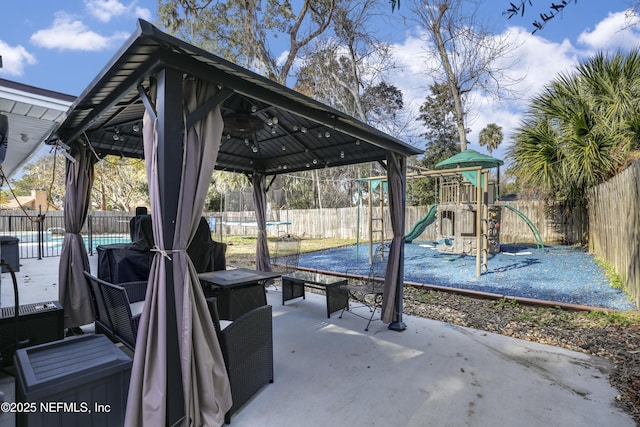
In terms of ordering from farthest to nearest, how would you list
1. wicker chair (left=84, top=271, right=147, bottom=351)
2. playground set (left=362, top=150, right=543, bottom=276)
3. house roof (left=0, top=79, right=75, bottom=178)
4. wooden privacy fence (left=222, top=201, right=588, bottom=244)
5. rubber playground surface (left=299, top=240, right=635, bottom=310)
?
wooden privacy fence (left=222, top=201, right=588, bottom=244)
playground set (left=362, top=150, right=543, bottom=276)
rubber playground surface (left=299, top=240, right=635, bottom=310)
house roof (left=0, top=79, right=75, bottom=178)
wicker chair (left=84, top=271, right=147, bottom=351)

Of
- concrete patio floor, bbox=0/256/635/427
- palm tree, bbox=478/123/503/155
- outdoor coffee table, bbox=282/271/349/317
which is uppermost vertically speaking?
palm tree, bbox=478/123/503/155

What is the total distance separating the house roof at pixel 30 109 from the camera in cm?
325

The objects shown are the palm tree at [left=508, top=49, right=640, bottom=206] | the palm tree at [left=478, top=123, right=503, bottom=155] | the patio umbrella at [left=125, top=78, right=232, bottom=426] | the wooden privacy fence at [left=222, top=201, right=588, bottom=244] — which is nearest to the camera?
the patio umbrella at [left=125, top=78, right=232, bottom=426]

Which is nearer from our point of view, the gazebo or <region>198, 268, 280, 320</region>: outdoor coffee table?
the gazebo

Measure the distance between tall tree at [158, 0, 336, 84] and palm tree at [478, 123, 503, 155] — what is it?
14157mm

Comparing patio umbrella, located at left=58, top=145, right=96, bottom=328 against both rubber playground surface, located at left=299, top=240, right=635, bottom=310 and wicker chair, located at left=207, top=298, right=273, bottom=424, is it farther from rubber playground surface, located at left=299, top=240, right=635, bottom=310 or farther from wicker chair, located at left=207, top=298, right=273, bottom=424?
rubber playground surface, located at left=299, top=240, right=635, bottom=310

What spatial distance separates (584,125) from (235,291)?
796cm

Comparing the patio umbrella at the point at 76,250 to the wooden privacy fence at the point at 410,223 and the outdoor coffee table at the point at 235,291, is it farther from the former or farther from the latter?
the wooden privacy fence at the point at 410,223

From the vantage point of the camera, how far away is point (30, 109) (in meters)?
3.56

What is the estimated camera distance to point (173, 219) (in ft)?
6.97

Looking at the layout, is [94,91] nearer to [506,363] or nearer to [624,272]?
[506,363]

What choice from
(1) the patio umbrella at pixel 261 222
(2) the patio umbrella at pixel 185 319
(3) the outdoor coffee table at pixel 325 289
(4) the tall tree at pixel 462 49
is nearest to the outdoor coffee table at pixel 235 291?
(3) the outdoor coffee table at pixel 325 289

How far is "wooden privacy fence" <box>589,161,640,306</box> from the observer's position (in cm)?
443

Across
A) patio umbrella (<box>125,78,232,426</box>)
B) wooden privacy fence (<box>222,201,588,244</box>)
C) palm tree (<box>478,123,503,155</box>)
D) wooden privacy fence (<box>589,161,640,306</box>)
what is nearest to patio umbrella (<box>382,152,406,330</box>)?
patio umbrella (<box>125,78,232,426</box>)
